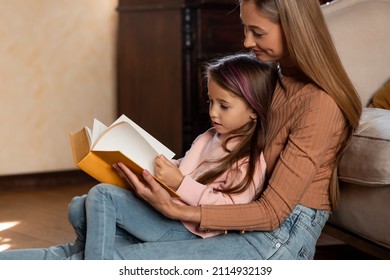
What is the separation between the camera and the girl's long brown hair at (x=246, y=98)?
1.76 meters

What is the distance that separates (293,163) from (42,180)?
252cm

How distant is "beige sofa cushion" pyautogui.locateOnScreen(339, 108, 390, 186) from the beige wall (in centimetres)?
228

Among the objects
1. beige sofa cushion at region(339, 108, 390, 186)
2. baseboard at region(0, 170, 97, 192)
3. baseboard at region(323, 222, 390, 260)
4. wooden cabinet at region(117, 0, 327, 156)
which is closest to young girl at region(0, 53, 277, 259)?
beige sofa cushion at region(339, 108, 390, 186)

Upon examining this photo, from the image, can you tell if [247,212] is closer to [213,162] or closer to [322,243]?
[213,162]

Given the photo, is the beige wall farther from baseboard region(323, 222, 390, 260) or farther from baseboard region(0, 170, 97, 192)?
baseboard region(323, 222, 390, 260)

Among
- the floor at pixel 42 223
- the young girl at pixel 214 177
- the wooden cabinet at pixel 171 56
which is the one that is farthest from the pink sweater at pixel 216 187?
the wooden cabinet at pixel 171 56

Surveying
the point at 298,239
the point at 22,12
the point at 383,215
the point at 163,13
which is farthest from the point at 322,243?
the point at 22,12

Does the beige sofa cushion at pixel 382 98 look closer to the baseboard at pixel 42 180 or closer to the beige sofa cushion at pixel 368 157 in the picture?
the beige sofa cushion at pixel 368 157

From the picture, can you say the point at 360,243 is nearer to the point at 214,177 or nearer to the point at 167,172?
the point at 214,177

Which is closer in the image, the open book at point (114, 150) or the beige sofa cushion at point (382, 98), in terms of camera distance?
the open book at point (114, 150)

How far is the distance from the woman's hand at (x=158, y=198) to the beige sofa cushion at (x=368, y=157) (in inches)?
18.1

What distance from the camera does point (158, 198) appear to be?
1.64 meters

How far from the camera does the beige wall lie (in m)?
3.80

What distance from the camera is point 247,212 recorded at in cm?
168
